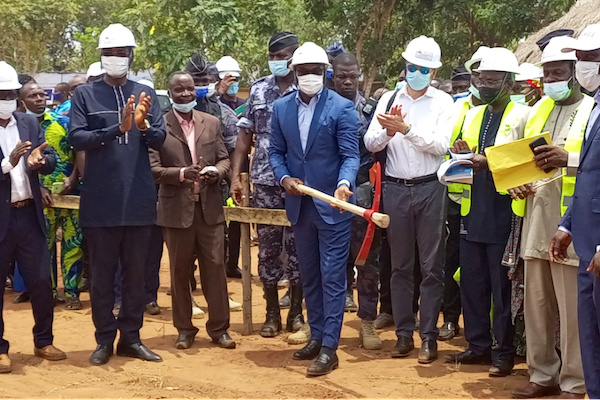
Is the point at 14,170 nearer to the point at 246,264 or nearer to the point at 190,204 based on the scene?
the point at 190,204

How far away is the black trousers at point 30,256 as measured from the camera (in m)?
6.89

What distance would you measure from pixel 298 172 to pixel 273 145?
33 centimetres

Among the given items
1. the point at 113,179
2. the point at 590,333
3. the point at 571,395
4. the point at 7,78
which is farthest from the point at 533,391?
the point at 7,78

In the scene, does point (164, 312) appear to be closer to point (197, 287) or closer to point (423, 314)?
point (197, 287)

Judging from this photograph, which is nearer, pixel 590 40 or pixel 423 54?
pixel 590 40

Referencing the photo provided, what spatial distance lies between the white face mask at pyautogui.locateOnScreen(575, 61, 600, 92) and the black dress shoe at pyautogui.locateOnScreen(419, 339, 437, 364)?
8.79 feet

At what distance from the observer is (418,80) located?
707 centimetres

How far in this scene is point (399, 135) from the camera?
278 inches

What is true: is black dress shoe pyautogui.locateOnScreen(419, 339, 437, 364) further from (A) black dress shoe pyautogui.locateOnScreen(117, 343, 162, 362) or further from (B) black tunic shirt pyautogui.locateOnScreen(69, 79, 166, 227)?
(B) black tunic shirt pyautogui.locateOnScreen(69, 79, 166, 227)

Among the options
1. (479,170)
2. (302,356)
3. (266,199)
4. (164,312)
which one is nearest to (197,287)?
(164,312)

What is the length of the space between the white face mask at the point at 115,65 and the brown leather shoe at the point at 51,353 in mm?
2283

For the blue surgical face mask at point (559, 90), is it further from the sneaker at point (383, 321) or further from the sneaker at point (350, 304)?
the sneaker at point (350, 304)

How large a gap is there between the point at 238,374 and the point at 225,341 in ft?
2.84

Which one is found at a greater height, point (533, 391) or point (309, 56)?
point (309, 56)
